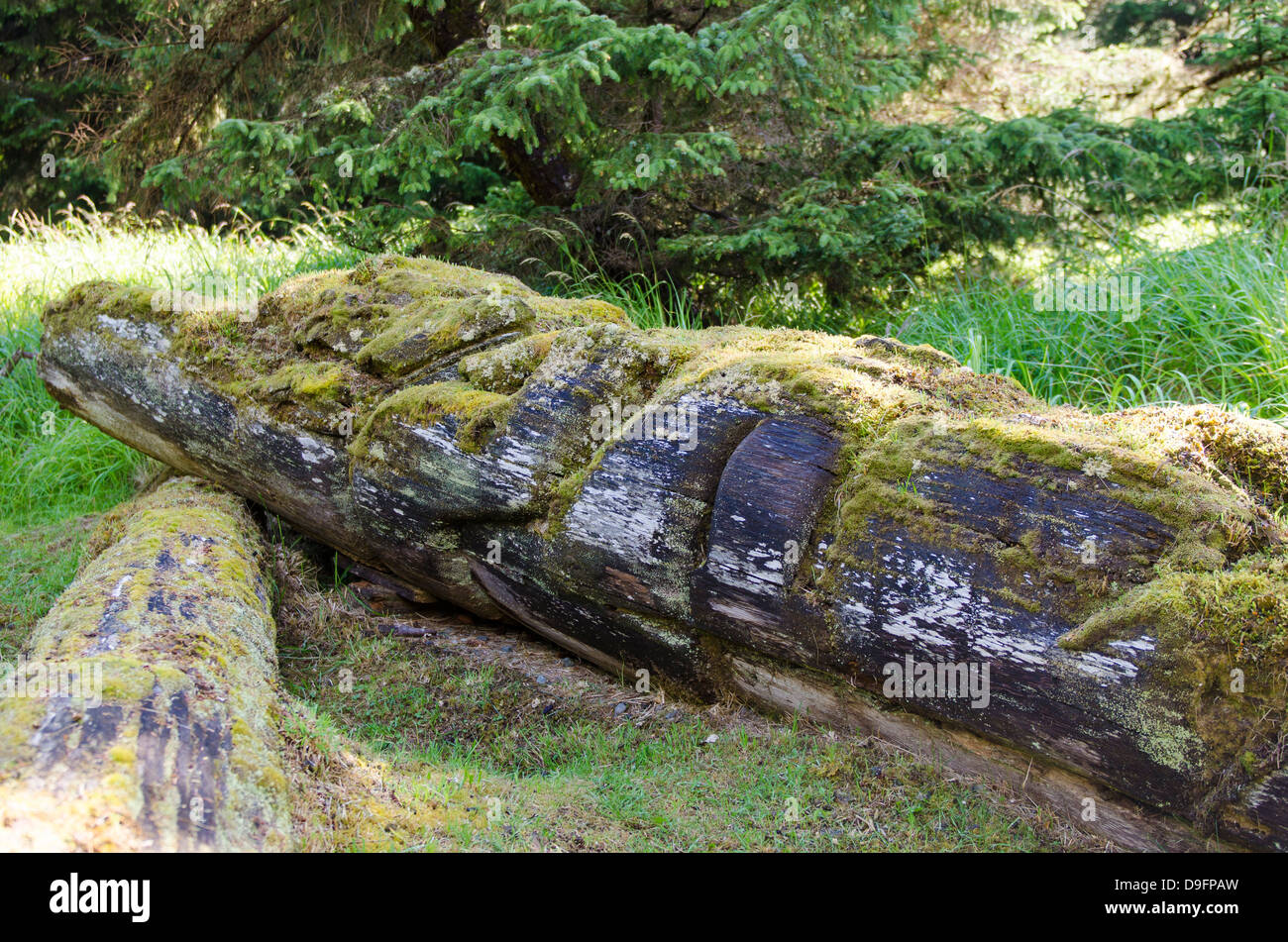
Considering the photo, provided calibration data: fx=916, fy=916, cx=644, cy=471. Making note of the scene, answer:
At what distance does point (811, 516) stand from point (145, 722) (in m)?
2.23

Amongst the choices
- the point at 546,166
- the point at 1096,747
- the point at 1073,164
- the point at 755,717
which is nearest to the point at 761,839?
the point at 755,717

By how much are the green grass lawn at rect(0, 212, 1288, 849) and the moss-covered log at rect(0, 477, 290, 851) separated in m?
0.30

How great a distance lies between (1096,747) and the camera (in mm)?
2746

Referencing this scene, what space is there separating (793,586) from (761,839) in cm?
86

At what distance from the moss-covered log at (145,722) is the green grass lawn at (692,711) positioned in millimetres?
297

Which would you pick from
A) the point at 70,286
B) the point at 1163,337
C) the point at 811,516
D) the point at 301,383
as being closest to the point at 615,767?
the point at 811,516

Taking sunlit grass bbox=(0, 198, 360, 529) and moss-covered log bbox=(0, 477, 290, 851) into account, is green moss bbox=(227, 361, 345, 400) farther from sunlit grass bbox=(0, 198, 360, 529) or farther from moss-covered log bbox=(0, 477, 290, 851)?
sunlit grass bbox=(0, 198, 360, 529)

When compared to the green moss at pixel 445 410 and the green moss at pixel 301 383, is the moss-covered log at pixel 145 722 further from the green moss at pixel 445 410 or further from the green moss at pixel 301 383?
the green moss at pixel 301 383

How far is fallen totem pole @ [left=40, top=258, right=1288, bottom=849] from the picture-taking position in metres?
2.68

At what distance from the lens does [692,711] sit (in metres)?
3.90

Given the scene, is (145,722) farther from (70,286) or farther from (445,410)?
(70,286)

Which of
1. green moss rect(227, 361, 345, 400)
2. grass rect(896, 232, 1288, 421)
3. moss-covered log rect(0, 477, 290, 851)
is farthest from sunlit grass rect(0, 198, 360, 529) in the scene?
grass rect(896, 232, 1288, 421)

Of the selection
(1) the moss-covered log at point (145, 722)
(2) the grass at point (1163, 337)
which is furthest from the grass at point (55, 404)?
(2) the grass at point (1163, 337)
